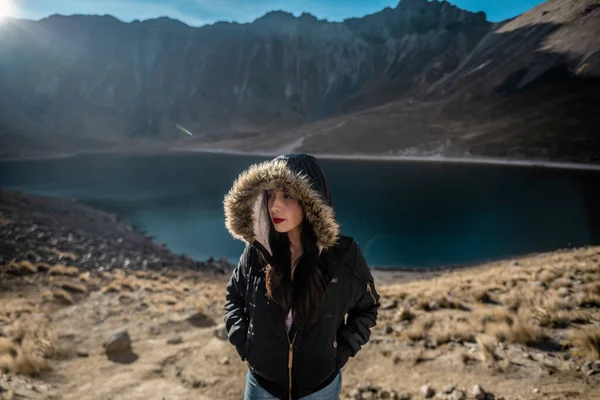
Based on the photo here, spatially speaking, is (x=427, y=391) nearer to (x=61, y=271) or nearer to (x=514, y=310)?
(x=514, y=310)

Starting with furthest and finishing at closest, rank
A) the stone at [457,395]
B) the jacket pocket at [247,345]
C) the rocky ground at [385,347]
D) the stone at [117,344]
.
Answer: the stone at [117,344]
the rocky ground at [385,347]
the stone at [457,395]
the jacket pocket at [247,345]

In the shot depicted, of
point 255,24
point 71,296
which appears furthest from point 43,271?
point 255,24

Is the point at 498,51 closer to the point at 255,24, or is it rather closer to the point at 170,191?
the point at 170,191

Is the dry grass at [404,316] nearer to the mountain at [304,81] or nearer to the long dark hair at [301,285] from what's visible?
the long dark hair at [301,285]

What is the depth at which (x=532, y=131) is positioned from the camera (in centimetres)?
6625

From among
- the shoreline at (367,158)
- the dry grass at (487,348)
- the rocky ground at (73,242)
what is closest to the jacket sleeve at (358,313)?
the dry grass at (487,348)

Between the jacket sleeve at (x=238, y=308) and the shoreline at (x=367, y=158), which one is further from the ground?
the shoreline at (x=367, y=158)

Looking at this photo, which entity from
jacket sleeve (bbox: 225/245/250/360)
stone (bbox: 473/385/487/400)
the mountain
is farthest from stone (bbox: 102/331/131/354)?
the mountain

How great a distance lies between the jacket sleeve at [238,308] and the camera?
7.66 ft

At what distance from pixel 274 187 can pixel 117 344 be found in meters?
5.02

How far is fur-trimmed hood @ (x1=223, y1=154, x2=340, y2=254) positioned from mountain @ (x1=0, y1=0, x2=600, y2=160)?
70529 millimetres

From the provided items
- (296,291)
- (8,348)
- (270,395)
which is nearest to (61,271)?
(8,348)

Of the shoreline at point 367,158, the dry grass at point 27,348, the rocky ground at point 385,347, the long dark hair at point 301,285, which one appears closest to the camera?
the long dark hair at point 301,285

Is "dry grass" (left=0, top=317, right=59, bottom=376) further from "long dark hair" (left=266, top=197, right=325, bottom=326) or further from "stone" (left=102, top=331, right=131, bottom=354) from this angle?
"long dark hair" (left=266, top=197, right=325, bottom=326)
